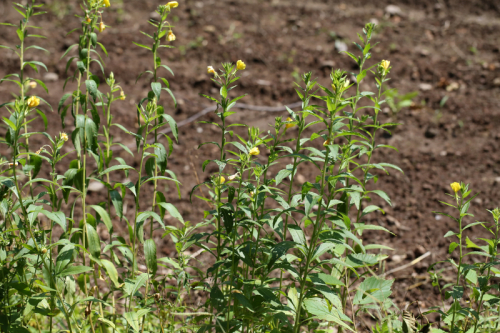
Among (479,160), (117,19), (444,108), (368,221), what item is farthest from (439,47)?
(117,19)

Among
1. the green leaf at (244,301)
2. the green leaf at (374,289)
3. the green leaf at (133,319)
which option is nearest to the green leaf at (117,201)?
the green leaf at (133,319)

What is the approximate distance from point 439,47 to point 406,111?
5.20 ft

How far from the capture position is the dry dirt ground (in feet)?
11.8

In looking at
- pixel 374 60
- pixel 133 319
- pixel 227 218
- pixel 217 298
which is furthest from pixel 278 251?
pixel 374 60

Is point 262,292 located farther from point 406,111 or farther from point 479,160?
point 406,111

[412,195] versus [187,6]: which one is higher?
[187,6]

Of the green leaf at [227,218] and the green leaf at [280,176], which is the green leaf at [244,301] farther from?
the green leaf at [280,176]

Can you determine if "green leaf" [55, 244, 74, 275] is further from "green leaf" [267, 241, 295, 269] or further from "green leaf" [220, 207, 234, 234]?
"green leaf" [267, 241, 295, 269]

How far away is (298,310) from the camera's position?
177 cm

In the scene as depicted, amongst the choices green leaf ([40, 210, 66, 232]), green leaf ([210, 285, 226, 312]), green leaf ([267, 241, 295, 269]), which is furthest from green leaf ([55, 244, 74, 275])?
green leaf ([267, 241, 295, 269])

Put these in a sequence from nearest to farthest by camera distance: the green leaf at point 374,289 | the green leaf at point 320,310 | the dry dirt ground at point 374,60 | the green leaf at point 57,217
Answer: the green leaf at point 57,217 → the green leaf at point 320,310 → the green leaf at point 374,289 → the dry dirt ground at point 374,60

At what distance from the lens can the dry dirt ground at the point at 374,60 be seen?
11.8 feet

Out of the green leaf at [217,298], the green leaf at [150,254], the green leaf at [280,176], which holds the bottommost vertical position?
the green leaf at [217,298]

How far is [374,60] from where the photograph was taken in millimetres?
5414
